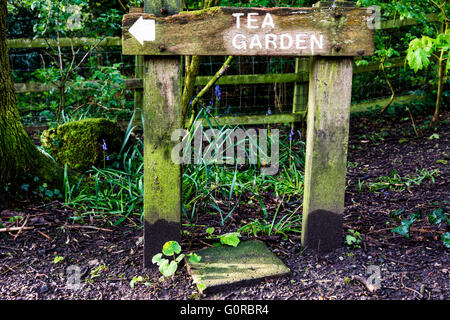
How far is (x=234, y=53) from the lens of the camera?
2.22m

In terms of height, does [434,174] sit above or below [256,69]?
below

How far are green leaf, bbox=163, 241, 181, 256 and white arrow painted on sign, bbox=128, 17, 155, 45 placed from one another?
105 centimetres

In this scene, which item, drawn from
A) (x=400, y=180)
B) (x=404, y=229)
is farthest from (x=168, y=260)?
(x=400, y=180)

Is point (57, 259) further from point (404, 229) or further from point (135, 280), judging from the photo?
point (404, 229)

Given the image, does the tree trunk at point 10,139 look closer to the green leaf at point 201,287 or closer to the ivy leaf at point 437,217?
the green leaf at point 201,287

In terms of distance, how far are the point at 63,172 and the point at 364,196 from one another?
8.09 ft

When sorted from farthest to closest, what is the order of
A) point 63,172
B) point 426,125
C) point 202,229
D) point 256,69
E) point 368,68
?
point 256,69 < point 368,68 < point 426,125 < point 63,172 < point 202,229

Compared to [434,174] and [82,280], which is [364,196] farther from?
[82,280]

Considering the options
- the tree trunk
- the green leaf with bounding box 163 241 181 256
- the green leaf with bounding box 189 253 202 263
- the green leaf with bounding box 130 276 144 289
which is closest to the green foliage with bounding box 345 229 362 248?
the green leaf with bounding box 189 253 202 263

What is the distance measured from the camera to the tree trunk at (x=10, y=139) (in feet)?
9.98

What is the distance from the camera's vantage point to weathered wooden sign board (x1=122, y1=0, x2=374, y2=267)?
2.17 m

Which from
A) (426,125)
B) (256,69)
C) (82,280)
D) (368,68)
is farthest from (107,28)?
(82,280)

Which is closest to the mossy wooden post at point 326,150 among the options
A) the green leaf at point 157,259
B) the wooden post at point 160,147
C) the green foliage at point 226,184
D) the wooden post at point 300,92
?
the green foliage at point 226,184

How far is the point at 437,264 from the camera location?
2.40m
